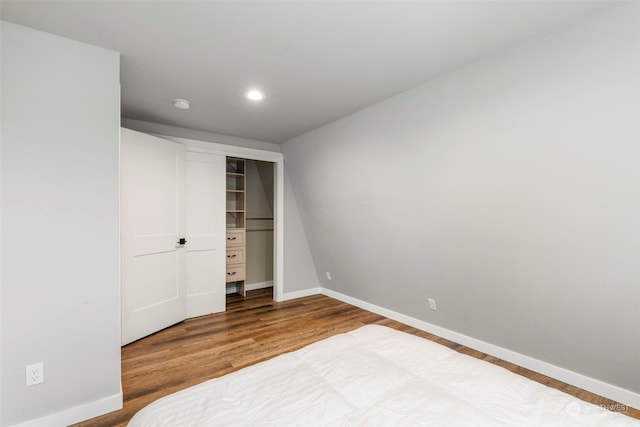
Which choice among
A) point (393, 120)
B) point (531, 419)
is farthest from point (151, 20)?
point (531, 419)

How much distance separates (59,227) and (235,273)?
118 inches

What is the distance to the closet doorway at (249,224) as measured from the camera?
15.4 feet

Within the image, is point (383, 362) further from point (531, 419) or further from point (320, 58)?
point (320, 58)

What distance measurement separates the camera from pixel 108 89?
6.48 feet

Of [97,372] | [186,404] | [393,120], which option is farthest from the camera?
[393,120]

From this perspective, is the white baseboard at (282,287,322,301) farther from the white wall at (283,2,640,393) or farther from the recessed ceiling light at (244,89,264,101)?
the recessed ceiling light at (244,89,264,101)

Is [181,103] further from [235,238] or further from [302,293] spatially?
[302,293]

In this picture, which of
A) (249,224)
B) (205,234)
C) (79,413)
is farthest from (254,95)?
(249,224)

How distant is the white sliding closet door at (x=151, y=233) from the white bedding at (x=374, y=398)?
227 centimetres

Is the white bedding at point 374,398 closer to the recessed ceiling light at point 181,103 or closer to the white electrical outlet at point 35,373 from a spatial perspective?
the white electrical outlet at point 35,373

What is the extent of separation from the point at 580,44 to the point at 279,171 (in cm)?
346

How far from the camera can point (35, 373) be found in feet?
5.71

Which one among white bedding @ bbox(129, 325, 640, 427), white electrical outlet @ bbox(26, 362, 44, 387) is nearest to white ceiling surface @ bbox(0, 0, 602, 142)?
white bedding @ bbox(129, 325, 640, 427)

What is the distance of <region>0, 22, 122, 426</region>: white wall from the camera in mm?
1692
